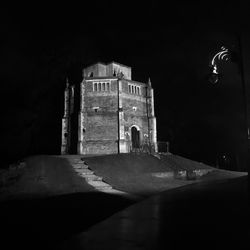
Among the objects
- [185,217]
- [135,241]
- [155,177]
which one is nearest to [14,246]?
[135,241]

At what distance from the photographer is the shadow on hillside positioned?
281 inches

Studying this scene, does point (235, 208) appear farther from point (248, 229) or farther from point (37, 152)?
point (37, 152)

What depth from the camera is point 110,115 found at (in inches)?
1494

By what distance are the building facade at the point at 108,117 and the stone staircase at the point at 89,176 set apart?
26.2 ft

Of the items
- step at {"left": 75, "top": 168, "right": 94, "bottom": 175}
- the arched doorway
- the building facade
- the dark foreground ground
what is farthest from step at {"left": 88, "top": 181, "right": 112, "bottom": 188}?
the arched doorway

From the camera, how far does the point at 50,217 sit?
10312 mm

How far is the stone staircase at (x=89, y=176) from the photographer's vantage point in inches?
773

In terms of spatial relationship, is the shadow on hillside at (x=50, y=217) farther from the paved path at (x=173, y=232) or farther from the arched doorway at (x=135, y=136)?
the arched doorway at (x=135, y=136)

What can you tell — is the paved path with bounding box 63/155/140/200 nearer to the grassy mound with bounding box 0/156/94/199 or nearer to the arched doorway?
the grassy mound with bounding box 0/156/94/199

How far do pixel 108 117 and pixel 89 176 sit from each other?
15216 mm

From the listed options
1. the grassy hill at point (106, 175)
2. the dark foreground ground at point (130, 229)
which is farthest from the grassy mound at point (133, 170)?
the dark foreground ground at point (130, 229)

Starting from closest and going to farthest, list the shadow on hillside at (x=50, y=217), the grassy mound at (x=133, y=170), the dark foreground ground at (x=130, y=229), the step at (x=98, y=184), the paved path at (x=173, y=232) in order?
the paved path at (x=173, y=232)
the dark foreground ground at (x=130, y=229)
the shadow on hillside at (x=50, y=217)
the step at (x=98, y=184)
the grassy mound at (x=133, y=170)

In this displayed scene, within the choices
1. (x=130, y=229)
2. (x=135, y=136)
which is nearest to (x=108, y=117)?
(x=135, y=136)

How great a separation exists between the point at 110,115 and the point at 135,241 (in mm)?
33322
